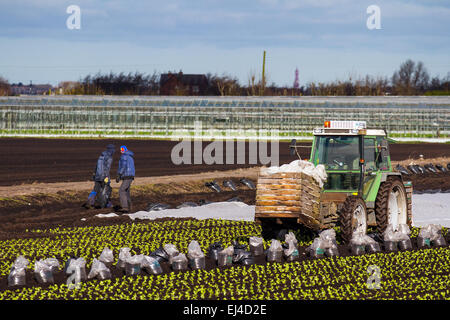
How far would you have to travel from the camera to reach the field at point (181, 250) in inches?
482

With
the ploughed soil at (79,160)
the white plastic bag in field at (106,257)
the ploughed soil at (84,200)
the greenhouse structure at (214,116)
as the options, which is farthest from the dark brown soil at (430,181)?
the greenhouse structure at (214,116)

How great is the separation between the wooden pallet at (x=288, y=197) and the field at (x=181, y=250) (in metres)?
0.93

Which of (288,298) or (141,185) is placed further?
(141,185)

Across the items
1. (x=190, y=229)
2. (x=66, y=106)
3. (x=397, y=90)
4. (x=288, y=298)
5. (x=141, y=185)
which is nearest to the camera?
(x=288, y=298)

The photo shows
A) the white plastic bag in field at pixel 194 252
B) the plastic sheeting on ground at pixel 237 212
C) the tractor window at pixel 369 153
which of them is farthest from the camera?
the plastic sheeting on ground at pixel 237 212

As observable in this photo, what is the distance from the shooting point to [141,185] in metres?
30.3

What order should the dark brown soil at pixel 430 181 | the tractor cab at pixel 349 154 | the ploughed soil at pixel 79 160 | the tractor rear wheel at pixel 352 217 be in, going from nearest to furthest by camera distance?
the tractor rear wheel at pixel 352 217
the tractor cab at pixel 349 154
the dark brown soil at pixel 430 181
the ploughed soil at pixel 79 160

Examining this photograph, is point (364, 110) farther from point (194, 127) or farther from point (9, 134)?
point (9, 134)

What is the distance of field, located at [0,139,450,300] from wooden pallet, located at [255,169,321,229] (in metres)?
0.93

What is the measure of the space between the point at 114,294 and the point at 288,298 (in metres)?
2.72

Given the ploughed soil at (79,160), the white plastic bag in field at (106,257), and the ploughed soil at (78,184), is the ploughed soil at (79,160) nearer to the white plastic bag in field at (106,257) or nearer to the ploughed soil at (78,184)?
the ploughed soil at (78,184)

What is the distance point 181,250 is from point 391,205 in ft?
16.4

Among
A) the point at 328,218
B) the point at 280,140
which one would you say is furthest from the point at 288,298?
the point at 280,140

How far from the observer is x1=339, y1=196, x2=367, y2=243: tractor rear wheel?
51.1 ft
